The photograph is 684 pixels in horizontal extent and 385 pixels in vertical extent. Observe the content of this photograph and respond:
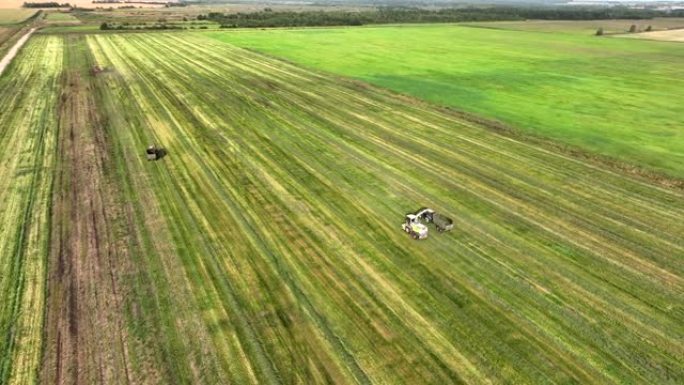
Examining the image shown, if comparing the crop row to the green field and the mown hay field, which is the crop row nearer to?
the mown hay field

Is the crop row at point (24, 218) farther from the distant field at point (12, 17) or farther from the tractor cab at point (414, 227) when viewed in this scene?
the distant field at point (12, 17)

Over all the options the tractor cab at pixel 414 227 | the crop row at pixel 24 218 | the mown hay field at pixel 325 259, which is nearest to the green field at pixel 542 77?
the mown hay field at pixel 325 259

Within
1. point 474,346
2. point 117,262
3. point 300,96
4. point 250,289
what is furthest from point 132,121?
point 474,346

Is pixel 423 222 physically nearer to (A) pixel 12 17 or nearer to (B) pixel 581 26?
(B) pixel 581 26

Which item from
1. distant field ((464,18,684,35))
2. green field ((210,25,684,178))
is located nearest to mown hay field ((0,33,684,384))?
green field ((210,25,684,178))

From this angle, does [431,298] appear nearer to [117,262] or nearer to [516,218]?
[516,218]

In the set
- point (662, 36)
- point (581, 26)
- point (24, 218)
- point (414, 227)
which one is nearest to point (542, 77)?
point (414, 227)
